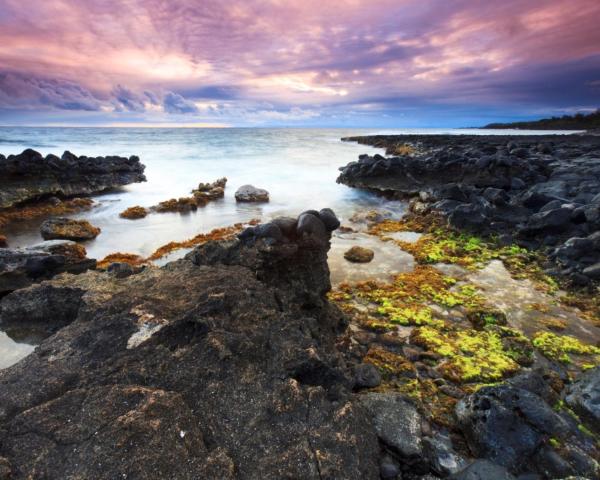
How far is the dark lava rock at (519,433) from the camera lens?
315cm

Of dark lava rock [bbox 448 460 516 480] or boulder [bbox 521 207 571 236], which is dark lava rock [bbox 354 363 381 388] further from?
boulder [bbox 521 207 571 236]

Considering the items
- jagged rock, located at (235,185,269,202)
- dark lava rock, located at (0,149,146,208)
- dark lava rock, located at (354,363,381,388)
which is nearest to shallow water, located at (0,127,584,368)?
jagged rock, located at (235,185,269,202)

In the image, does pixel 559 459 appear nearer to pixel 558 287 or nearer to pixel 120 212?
pixel 558 287

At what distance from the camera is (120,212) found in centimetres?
1509

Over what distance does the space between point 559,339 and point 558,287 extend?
2.37m

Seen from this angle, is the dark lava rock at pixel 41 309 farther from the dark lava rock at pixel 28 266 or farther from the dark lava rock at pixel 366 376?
the dark lava rock at pixel 366 376

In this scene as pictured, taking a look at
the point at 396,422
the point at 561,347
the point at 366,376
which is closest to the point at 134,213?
the point at 366,376

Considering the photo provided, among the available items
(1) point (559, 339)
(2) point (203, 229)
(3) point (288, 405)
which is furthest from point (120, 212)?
(1) point (559, 339)

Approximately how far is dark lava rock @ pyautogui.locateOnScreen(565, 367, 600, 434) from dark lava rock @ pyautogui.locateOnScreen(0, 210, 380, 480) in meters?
2.47

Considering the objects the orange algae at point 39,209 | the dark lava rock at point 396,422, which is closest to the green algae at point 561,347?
the dark lava rock at point 396,422

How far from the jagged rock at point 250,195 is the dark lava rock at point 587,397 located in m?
15.3

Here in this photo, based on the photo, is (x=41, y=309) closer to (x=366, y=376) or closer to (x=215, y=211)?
(x=366, y=376)

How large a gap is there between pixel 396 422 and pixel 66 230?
1176cm

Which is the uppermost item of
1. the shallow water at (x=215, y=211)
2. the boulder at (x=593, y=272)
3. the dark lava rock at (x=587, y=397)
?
the dark lava rock at (x=587, y=397)
